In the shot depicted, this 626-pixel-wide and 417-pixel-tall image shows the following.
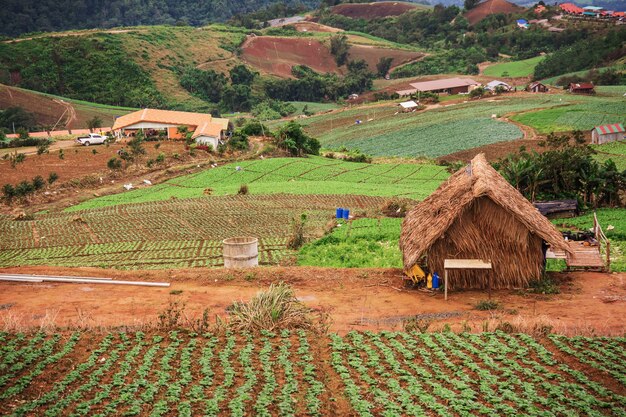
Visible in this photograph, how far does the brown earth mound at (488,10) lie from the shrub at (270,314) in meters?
143

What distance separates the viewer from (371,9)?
17925 cm

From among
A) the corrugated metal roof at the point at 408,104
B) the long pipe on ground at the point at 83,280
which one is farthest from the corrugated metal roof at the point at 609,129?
the long pipe on ground at the point at 83,280

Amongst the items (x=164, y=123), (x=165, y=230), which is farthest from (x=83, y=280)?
(x=164, y=123)

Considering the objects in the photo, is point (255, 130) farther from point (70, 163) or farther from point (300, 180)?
point (70, 163)

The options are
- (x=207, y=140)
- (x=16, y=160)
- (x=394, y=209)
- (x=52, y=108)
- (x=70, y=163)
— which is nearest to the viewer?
(x=394, y=209)

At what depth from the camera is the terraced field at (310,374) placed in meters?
10.8

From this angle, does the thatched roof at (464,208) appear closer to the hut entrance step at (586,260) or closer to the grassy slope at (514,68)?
the hut entrance step at (586,260)

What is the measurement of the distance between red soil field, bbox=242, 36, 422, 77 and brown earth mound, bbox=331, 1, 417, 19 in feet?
153

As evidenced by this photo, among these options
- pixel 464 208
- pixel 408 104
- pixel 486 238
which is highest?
pixel 408 104

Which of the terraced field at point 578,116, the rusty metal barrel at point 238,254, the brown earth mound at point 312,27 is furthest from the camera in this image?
the brown earth mound at point 312,27

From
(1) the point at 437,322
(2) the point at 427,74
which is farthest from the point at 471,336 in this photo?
(2) the point at 427,74

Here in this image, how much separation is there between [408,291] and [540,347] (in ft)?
16.5

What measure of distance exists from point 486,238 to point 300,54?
115287 mm

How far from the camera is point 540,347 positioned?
13.1m
